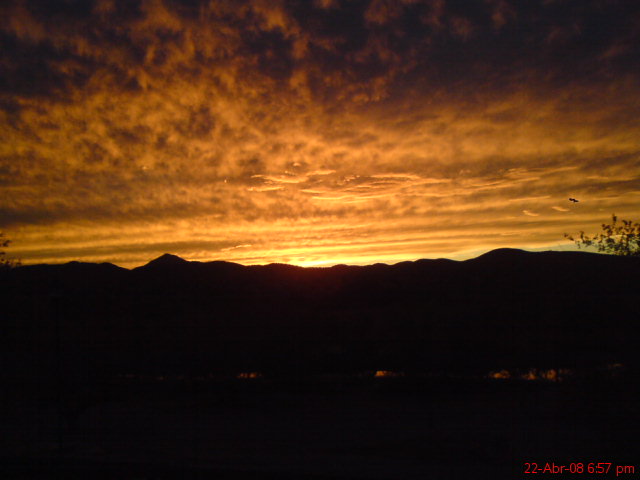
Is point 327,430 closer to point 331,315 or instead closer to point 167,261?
point 331,315

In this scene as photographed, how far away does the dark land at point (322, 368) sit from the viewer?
11930 mm

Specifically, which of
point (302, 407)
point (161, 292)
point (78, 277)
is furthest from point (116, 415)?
point (78, 277)

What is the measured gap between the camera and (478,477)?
10250mm

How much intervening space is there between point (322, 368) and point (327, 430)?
18.4 metres

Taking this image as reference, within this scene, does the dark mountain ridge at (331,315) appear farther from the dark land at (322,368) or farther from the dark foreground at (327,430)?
the dark foreground at (327,430)

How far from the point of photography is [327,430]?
14.6 m

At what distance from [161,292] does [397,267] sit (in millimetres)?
30938

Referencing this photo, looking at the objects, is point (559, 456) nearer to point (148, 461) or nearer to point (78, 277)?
point (148, 461)

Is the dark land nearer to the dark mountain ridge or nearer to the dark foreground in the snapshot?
the dark foreground

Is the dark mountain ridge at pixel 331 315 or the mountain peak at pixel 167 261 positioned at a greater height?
the mountain peak at pixel 167 261
